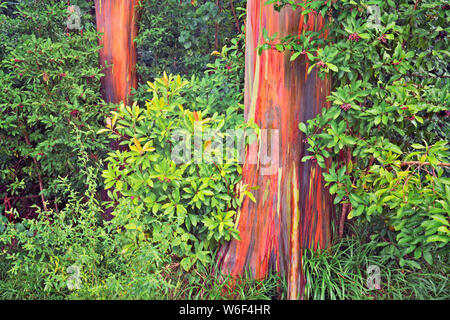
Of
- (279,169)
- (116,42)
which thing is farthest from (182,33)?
(279,169)

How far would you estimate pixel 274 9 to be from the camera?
376cm

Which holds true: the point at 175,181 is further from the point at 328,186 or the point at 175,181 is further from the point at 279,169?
the point at 328,186

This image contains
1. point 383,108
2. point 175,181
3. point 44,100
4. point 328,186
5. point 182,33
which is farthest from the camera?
point 182,33

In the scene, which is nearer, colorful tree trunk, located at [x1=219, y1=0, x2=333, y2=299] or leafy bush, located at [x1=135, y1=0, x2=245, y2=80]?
colorful tree trunk, located at [x1=219, y1=0, x2=333, y2=299]

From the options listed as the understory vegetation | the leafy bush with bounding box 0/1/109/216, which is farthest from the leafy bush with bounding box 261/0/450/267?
the leafy bush with bounding box 0/1/109/216

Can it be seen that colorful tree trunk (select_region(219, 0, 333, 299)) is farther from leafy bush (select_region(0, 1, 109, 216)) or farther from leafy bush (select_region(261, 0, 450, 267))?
leafy bush (select_region(0, 1, 109, 216))

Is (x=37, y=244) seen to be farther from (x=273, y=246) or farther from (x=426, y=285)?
(x=426, y=285)

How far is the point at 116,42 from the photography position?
5586 millimetres

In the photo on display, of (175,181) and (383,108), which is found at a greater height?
(383,108)

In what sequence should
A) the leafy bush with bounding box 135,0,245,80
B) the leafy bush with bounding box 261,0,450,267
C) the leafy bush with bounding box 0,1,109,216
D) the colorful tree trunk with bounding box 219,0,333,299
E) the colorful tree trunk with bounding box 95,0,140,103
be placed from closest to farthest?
the leafy bush with bounding box 261,0,450,267 < the colorful tree trunk with bounding box 219,0,333,299 < the leafy bush with bounding box 0,1,109,216 < the colorful tree trunk with bounding box 95,0,140,103 < the leafy bush with bounding box 135,0,245,80

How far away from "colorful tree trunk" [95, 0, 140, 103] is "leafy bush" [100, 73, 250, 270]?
5.38ft

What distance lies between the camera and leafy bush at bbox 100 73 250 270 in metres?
3.76

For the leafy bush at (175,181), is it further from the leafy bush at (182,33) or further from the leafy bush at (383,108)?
the leafy bush at (182,33)

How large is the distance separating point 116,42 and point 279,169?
2.77 m
